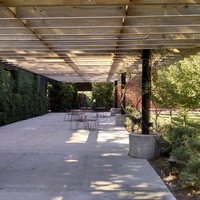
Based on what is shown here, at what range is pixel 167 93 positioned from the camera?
11.3 meters

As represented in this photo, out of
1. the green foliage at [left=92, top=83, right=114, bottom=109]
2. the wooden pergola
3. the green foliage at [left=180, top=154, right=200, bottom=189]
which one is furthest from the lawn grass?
the green foliage at [left=92, top=83, right=114, bottom=109]

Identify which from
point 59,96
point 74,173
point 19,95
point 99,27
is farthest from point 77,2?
point 59,96

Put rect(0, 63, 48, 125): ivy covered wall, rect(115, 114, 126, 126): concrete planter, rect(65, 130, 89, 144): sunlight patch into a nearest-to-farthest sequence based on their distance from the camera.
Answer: rect(65, 130, 89, 144): sunlight patch < rect(0, 63, 48, 125): ivy covered wall < rect(115, 114, 126, 126): concrete planter

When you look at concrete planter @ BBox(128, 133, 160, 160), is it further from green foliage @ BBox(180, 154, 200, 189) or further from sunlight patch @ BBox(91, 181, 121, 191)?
green foliage @ BBox(180, 154, 200, 189)

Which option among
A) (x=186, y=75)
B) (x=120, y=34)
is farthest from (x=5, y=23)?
(x=186, y=75)

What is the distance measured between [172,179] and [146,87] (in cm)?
317

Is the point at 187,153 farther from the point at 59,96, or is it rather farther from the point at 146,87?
the point at 59,96

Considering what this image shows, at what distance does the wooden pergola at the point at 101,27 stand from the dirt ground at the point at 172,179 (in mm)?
1350

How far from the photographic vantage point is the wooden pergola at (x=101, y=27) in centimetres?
645

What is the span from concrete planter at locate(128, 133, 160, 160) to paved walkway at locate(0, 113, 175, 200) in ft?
0.99

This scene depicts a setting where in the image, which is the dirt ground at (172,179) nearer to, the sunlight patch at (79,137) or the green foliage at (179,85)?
the green foliage at (179,85)

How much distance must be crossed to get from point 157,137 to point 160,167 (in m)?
1.34

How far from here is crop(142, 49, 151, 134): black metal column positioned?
34.0ft

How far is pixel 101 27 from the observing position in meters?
7.79
